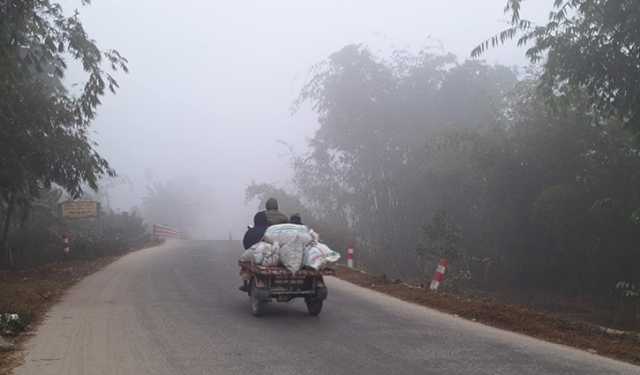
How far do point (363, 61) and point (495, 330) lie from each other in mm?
27835

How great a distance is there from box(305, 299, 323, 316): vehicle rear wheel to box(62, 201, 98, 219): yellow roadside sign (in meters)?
19.2

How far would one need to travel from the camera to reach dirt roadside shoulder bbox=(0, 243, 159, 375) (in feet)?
28.8

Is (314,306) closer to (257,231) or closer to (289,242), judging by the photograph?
(289,242)

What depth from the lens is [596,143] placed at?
786 inches

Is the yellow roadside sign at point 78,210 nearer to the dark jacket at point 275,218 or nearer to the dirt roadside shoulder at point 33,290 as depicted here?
the dirt roadside shoulder at point 33,290

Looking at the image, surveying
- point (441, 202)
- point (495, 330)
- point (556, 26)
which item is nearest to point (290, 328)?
point (495, 330)

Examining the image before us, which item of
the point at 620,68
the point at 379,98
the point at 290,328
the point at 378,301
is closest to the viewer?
the point at 290,328

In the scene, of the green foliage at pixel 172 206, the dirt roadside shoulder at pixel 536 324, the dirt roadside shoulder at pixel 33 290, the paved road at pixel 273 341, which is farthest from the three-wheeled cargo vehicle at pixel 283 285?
the green foliage at pixel 172 206

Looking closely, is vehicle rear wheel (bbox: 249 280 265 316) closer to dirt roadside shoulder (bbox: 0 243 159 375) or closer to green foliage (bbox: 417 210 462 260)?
dirt roadside shoulder (bbox: 0 243 159 375)

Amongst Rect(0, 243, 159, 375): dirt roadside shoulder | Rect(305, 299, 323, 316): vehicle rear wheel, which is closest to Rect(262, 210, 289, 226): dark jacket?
Rect(305, 299, 323, 316): vehicle rear wheel

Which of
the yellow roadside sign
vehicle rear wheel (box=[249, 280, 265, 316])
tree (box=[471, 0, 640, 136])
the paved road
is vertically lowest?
the paved road

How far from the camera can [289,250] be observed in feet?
33.6

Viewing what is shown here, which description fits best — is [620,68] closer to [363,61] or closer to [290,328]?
[290,328]

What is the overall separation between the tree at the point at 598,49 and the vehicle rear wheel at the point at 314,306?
7.57 meters
